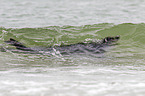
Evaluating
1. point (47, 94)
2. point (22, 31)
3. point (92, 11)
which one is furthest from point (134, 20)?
point (47, 94)

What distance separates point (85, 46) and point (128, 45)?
4.58 feet

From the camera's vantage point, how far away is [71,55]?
5.72 metres

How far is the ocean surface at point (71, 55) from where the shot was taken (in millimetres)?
3346

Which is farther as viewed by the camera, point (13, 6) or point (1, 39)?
point (13, 6)

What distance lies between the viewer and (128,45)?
6.76 meters

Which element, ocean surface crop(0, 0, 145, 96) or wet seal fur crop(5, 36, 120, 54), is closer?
ocean surface crop(0, 0, 145, 96)

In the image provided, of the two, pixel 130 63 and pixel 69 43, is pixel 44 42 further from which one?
pixel 130 63

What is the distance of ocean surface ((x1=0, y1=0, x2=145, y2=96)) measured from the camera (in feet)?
11.0

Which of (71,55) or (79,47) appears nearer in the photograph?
(71,55)

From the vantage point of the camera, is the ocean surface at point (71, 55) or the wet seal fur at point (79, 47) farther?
the wet seal fur at point (79, 47)

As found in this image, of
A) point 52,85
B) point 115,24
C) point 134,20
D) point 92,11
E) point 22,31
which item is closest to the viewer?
point 52,85

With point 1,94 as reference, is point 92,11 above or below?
above

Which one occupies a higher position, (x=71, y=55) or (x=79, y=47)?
(x=79, y=47)

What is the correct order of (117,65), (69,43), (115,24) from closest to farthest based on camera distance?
(117,65) < (69,43) < (115,24)
